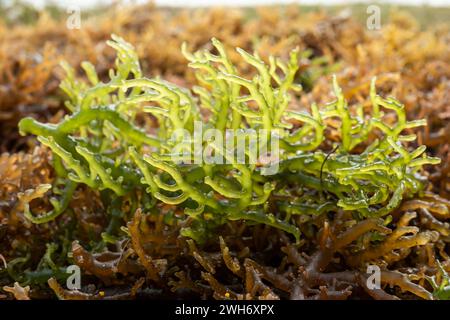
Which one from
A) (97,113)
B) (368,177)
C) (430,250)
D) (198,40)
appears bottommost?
(430,250)

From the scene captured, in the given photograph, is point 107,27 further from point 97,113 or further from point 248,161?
point 248,161

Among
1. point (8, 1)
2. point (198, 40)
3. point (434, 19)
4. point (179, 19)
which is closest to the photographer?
point (198, 40)

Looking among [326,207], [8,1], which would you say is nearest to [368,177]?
[326,207]

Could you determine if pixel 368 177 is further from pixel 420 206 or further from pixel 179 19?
pixel 179 19

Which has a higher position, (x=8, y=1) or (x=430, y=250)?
(x=8, y=1)

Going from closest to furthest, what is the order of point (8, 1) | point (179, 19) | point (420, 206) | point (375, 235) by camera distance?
point (375, 235), point (420, 206), point (179, 19), point (8, 1)

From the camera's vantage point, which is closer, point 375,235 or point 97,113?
point 375,235

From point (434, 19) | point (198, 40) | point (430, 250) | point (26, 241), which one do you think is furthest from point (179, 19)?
point (430, 250)
